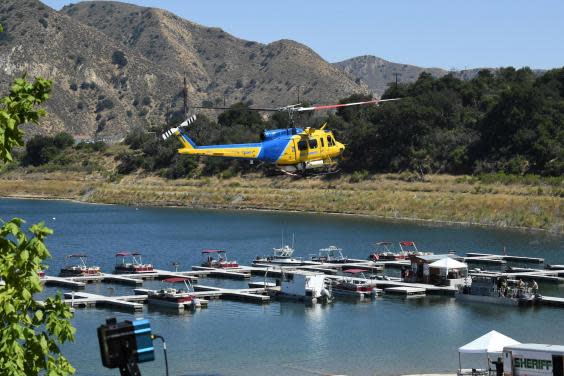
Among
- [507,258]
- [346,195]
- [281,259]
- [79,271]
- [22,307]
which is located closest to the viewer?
[22,307]

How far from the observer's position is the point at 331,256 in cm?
9031

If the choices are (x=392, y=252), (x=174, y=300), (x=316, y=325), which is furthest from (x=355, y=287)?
(x=392, y=252)

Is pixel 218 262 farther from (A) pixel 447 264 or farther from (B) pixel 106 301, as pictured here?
(B) pixel 106 301

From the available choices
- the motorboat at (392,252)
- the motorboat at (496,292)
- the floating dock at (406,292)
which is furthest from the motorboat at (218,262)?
the motorboat at (496,292)

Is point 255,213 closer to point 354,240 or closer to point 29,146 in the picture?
point 354,240

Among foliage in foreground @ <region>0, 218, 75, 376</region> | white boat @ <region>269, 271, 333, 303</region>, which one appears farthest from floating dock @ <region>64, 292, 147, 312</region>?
foliage in foreground @ <region>0, 218, 75, 376</region>

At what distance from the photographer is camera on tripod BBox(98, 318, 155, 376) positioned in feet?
40.0

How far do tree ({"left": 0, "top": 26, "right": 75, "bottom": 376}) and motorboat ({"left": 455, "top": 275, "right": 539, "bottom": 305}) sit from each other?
5134 centimetres

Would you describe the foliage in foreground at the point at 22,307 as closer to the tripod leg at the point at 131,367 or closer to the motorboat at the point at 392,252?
the tripod leg at the point at 131,367

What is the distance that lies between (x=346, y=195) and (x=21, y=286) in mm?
115814

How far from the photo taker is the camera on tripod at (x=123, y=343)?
40.0 ft

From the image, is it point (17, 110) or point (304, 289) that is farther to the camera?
point (304, 289)

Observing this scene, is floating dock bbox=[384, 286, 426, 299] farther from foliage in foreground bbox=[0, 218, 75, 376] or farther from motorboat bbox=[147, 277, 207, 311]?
foliage in foreground bbox=[0, 218, 75, 376]

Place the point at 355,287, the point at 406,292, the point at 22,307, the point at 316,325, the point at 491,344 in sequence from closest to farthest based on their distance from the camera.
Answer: the point at 22,307 < the point at 491,344 < the point at 316,325 < the point at 406,292 < the point at 355,287
